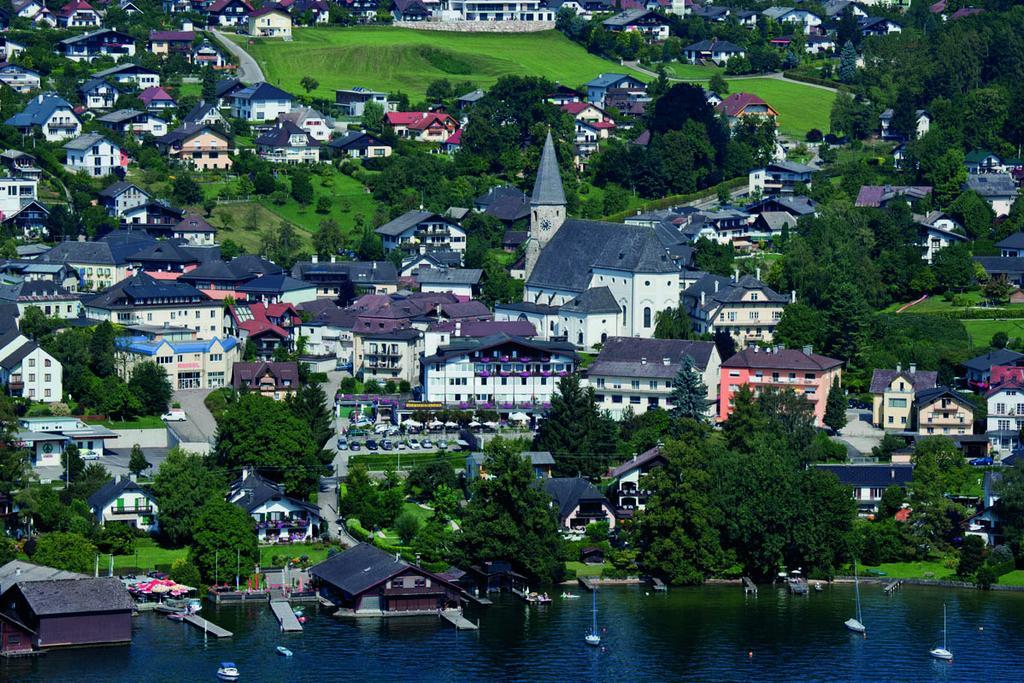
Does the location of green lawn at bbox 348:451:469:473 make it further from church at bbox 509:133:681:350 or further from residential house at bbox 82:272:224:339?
church at bbox 509:133:681:350

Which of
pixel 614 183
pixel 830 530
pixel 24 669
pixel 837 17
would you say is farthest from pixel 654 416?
pixel 837 17

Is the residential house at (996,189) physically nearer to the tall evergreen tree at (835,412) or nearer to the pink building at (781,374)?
the pink building at (781,374)

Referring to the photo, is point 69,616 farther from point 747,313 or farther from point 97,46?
point 97,46

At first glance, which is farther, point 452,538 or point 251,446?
point 251,446

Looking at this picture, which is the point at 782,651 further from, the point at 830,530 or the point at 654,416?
the point at 654,416

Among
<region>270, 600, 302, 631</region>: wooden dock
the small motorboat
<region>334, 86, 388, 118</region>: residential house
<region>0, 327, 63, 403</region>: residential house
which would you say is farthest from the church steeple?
the small motorboat

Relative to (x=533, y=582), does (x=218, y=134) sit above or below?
above
